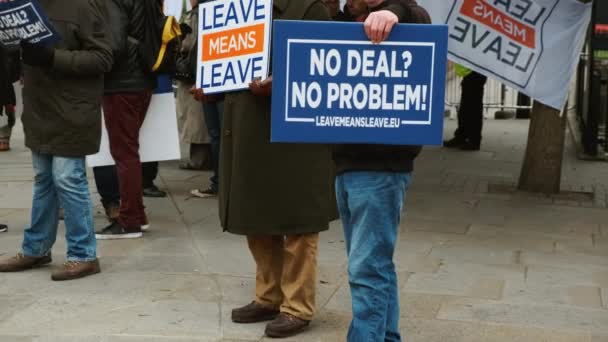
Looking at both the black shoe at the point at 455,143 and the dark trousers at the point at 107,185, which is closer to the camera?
the dark trousers at the point at 107,185

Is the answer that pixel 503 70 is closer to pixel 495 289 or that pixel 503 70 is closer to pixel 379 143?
pixel 495 289

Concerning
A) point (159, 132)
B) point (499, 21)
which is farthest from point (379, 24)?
point (499, 21)

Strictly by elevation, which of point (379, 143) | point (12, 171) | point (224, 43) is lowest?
point (12, 171)

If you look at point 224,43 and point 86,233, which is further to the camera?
point 86,233

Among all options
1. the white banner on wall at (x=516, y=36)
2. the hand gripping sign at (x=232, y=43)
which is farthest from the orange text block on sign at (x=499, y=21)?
the hand gripping sign at (x=232, y=43)

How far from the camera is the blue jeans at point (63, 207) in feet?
20.3

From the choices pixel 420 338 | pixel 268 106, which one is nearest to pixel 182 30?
pixel 268 106

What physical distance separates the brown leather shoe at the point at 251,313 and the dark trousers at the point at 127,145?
227 cm

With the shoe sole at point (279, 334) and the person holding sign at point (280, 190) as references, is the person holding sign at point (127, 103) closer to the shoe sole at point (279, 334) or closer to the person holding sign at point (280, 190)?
the person holding sign at point (280, 190)

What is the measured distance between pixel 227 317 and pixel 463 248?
2467 mm

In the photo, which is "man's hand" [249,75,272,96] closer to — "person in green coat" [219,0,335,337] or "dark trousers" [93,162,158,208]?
"person in green coat" [219,0,335,337]

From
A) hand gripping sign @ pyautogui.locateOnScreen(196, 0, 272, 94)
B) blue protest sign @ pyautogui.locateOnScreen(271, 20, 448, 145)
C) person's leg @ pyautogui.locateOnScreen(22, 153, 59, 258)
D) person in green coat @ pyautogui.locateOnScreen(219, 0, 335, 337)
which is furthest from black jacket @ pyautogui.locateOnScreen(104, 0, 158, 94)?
blue protest sign @ pyautogui.locateOnScreen(271, 20, 448, 145)

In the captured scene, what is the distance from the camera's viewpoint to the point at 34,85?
20.3 ft

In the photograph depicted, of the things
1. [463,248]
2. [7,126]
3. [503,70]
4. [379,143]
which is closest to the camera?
[379,143]
